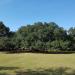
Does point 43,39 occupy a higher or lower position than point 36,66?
higher

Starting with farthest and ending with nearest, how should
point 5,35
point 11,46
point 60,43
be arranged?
point 5,35 < point 11,46 < point 60,43

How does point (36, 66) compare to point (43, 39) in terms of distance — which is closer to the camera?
point (36, 66)

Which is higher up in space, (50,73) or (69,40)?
(69,40)

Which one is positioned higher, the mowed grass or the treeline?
the treeline

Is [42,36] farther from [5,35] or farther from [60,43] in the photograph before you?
[5,35]

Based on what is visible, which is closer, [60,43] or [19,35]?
[60,43]

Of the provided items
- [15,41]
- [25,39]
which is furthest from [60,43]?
[15,41]

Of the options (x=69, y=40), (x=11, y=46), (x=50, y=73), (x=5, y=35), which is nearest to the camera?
(x=50, y=73)

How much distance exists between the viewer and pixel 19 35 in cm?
6769

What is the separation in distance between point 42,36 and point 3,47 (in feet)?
56.2

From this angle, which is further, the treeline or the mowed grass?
the treeline

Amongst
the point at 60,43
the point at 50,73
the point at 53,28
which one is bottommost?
the point at 50,73

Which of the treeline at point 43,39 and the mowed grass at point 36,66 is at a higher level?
the treeline at point 43,39

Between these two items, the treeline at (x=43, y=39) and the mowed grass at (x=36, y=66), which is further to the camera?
the treeline at (x=43, y=39)
